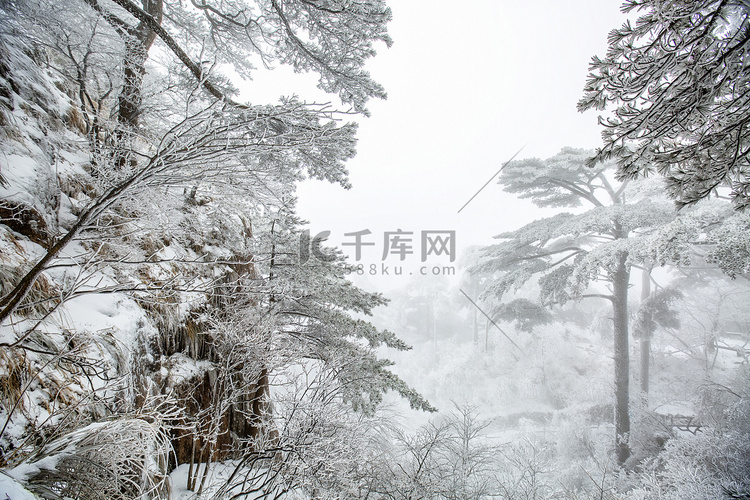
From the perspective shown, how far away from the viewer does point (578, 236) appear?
31.4 feet

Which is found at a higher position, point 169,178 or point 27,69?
point 27,69

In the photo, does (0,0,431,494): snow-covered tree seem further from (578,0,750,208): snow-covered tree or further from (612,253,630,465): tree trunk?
(612,253,630,465): tree trunk

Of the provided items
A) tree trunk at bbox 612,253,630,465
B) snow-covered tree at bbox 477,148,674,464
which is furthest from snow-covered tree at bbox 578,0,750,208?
tree trunk at bbox 612,253,630,465

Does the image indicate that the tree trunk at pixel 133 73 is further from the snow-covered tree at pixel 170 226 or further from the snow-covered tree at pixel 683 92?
the snow-covered tree at pixel 683 92

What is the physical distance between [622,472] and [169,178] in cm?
1343

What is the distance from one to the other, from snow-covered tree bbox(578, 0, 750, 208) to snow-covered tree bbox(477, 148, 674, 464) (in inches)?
211

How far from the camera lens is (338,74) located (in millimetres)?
3859

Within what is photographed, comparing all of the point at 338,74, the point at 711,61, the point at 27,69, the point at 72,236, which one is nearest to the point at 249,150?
the point at 72,236

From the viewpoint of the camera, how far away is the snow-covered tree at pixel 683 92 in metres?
2.08

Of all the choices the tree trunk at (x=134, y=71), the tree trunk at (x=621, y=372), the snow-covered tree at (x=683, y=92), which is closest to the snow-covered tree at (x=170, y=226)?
the tree trunk at (x=134, y=71)

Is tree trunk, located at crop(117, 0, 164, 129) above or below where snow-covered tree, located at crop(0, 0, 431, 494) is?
above

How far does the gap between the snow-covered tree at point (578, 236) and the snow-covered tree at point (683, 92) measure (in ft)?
17.6

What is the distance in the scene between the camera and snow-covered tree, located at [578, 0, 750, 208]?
2.08 metres

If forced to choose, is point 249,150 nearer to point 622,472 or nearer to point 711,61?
point 711,61
